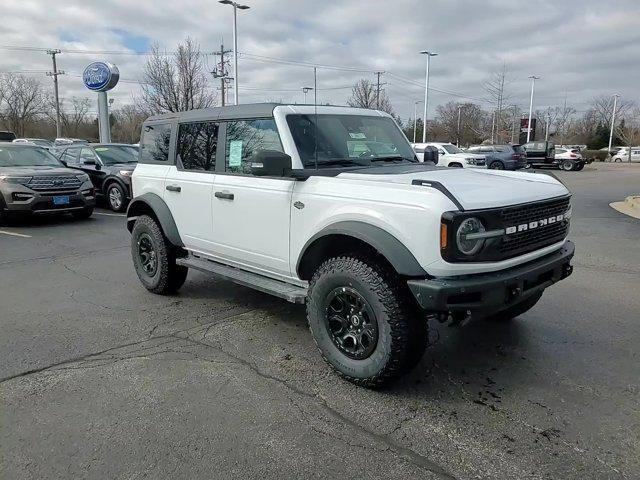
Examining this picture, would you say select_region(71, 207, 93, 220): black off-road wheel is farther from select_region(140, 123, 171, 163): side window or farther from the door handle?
the door handle

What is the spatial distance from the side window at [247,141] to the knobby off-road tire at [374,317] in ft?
4.16

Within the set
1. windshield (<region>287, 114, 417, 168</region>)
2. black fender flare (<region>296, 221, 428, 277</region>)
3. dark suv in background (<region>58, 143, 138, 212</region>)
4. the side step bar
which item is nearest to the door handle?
the side step bar

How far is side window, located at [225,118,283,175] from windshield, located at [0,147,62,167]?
862cm

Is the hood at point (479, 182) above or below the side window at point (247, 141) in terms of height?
below

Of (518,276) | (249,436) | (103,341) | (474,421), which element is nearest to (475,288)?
(518,276)

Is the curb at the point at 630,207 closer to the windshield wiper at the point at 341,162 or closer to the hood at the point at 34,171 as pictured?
the windshield wiper at the point at 341,162

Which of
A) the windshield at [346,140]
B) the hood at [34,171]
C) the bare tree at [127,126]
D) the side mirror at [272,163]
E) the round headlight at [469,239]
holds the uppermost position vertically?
the bare tree at [127,126]

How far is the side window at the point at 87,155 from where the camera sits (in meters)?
13.6

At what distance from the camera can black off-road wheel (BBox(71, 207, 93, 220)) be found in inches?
439

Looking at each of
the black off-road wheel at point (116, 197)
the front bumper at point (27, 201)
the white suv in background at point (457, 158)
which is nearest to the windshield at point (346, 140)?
the front bumper at point (27, 201)

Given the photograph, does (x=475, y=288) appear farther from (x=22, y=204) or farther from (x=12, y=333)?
(x=22, y=204)

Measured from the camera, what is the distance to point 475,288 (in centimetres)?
303

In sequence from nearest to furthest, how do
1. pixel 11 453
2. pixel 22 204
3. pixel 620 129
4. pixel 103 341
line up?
pixel 11 453 < pixel 103 341 < pixel 22 204 < pixel 620 129

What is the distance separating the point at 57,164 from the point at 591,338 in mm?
11326
